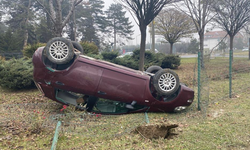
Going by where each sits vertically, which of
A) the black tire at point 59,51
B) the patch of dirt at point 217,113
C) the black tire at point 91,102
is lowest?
the patch of dirt at point 217,113

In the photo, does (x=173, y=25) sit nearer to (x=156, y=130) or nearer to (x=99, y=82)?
(x=99, y=82)

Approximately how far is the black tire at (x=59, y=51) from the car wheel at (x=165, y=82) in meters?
2.17

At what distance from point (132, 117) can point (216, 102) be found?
3.17m

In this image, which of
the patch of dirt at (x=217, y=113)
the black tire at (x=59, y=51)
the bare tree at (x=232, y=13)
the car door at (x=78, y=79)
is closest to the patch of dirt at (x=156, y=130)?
the car door at (x=78, y=79)

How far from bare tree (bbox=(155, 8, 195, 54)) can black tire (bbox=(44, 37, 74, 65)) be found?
69.8 ft

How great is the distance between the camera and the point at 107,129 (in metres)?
4.71

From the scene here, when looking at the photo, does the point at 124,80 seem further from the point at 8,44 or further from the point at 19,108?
the point at 8,44

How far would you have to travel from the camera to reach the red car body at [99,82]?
5.34m

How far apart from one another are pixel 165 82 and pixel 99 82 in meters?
1.63

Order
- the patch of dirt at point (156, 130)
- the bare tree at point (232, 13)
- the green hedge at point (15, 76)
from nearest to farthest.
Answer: the patch of dirt at point (156, 130), the green hedge at point (15, 76), the bare tree at point (232, 13)

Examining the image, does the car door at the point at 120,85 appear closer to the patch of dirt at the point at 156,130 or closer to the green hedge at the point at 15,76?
the patch of dirt at the point at 156,130

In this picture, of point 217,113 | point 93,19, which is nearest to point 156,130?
point 217,113

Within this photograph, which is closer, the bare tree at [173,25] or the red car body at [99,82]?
the red car body at [99,82]

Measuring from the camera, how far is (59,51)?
17.5 feet
